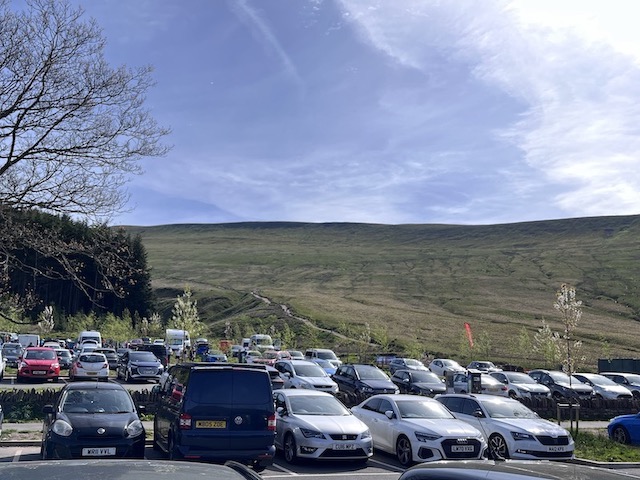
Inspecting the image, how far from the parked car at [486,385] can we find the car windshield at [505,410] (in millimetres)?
13090

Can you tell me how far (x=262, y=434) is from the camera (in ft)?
36.4

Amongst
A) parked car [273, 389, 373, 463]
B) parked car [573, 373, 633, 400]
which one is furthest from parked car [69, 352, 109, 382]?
parked car [573, 373, 633, 400]

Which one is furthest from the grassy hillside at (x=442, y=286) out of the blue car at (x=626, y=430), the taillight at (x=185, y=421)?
the taillight at (x=185, y=421)

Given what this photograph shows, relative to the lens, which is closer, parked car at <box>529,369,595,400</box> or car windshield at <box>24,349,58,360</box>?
car windshield at <box>24,349,58,360</box>

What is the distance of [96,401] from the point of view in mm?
12078

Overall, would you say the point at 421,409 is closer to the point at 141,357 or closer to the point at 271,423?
the point at 271,423

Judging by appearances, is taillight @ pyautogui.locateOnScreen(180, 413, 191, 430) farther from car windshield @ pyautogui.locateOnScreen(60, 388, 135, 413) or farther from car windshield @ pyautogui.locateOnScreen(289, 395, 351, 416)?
car windshield @ pyautogui.locateOnScreen(289, 395, 351, 416)

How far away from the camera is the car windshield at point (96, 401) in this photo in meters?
11.8

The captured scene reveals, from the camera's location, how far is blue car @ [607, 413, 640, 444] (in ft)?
59.4

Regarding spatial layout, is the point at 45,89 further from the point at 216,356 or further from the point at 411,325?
the point at 411,325

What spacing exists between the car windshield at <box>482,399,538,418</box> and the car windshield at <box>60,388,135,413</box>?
28.2 ft

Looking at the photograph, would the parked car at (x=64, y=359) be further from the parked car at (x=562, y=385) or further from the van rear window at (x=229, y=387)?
the van rear window at (x=229, y=387)

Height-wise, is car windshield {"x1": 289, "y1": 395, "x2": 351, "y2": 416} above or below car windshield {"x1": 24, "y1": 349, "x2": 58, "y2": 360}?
above

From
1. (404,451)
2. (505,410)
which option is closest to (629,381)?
(505,410)
